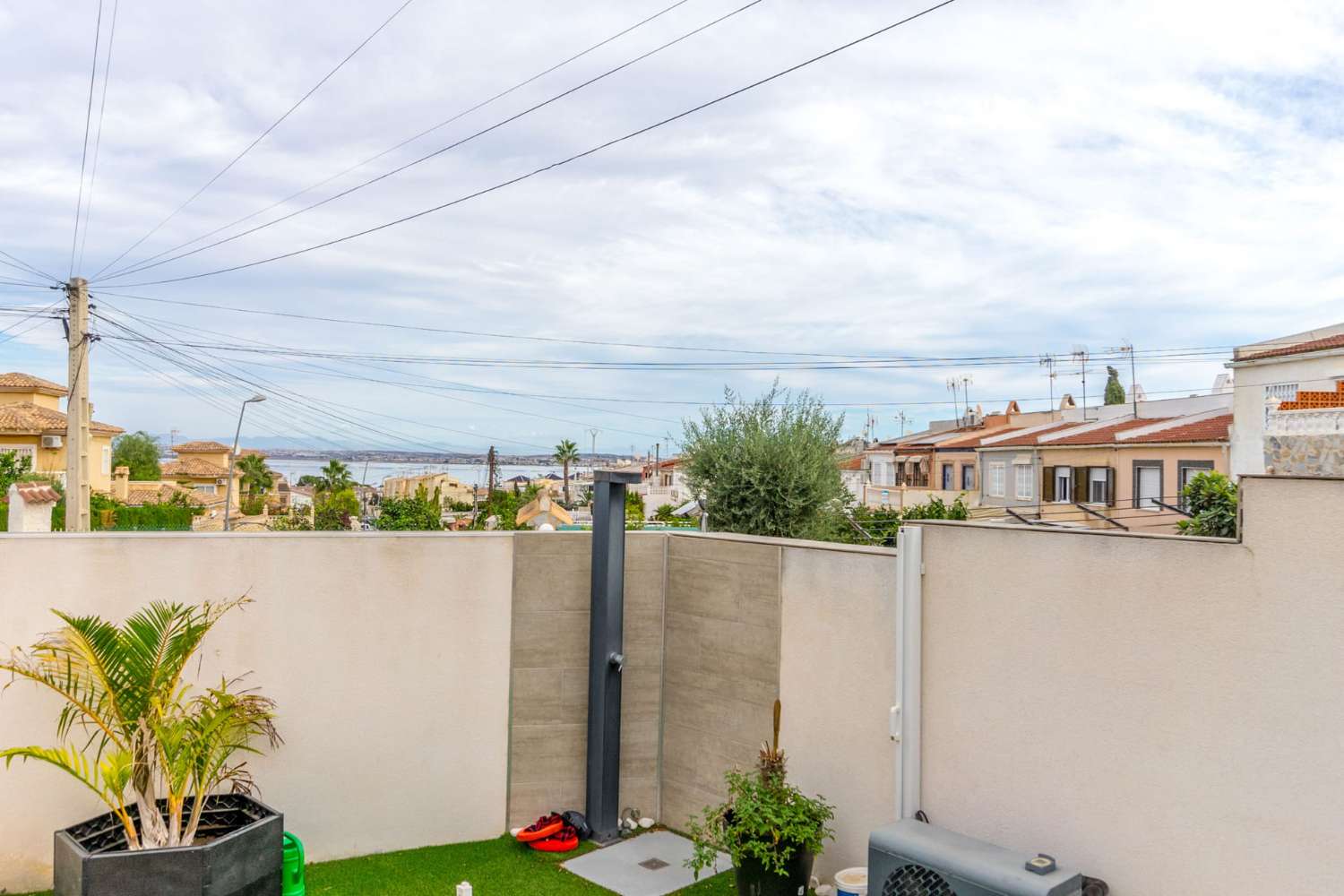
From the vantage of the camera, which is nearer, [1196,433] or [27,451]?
[1196,433]

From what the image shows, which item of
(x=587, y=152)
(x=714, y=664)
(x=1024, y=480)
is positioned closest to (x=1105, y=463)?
(x=1024, y=480)

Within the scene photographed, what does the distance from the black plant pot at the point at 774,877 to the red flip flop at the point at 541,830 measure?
1.65m

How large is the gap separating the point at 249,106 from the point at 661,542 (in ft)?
29.5

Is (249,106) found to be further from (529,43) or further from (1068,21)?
(1068,21)

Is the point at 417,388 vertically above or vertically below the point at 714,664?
above

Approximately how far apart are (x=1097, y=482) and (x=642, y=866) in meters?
22.3

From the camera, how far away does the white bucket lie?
4.82 meters

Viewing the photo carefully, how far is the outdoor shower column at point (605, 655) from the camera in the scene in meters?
6.31

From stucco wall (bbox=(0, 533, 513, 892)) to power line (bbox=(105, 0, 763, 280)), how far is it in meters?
4.92

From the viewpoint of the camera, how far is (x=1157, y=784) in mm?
3965

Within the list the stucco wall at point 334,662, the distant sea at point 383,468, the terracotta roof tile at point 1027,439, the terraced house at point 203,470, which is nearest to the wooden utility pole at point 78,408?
the stucco wall at point 334,662

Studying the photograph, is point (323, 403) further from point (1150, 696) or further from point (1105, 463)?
point (1150, 696)

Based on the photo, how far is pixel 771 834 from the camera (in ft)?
16.4

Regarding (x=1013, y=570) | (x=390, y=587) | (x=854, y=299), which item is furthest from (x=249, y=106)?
(x=854, y=299)
